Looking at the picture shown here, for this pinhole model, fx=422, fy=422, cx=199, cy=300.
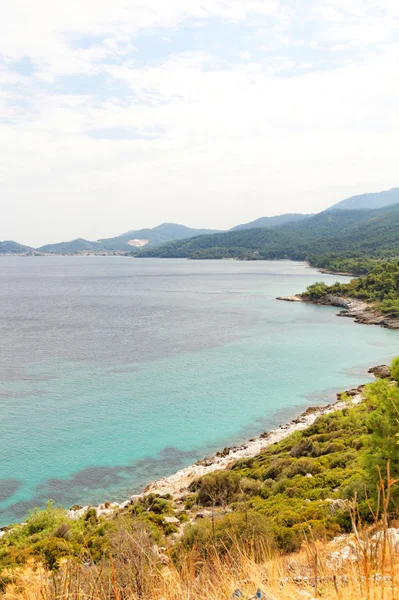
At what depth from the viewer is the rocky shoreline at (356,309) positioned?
66562 millimetres

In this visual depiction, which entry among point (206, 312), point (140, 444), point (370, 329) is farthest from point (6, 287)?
point (140, 444)

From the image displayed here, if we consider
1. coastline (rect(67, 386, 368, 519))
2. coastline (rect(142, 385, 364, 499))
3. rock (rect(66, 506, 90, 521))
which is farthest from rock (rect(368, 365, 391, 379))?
rock (rect(66, 506, 90, 521))

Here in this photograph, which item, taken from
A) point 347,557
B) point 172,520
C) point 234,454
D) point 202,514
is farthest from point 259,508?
point 347,557

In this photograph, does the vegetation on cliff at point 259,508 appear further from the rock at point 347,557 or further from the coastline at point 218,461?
the rock at point 347,557

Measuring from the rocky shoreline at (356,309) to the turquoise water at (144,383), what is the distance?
3.01m

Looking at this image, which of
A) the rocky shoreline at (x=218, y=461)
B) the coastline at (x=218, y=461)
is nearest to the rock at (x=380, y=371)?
Result: the rocky shoreline at (x=218, y=461)

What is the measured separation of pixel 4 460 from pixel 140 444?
798cm

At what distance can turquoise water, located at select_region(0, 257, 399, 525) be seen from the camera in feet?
79.6

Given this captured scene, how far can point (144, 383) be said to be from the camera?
38.4 metres

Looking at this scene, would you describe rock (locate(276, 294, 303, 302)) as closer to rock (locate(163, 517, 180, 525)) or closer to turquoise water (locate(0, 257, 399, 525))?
turquoise water (locate(0, 257, 399, 525))

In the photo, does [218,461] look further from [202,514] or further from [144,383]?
[144,383]

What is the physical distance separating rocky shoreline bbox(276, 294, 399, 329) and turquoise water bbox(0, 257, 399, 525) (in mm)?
3012

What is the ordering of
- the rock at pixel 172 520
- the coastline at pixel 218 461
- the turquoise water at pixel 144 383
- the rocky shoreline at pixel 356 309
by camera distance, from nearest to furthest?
1. the rock at pixel 172 520
2. the coastline at pixel 218 461
3. the turquoise water at pixel 144 383
4. the rocky shoreline at pixel 356 309

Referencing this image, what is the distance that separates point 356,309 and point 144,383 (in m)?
50.1
